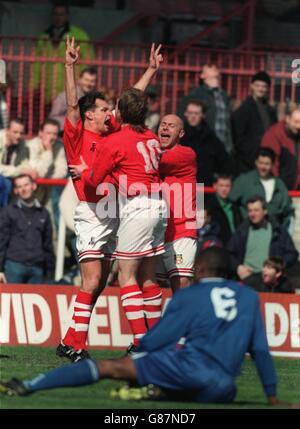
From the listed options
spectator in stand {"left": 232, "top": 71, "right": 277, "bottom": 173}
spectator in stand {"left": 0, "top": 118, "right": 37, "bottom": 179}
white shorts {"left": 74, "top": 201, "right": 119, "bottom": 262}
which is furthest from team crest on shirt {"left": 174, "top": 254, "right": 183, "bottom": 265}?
spectator in stand {"left": 232, "top": 71, "right": 277, "bottom": 173}

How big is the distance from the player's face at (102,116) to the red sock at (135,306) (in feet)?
5.37

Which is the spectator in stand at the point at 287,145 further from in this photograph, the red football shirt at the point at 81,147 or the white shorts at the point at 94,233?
the white shorts at the point at 94,233

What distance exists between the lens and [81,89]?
18469 millimetres

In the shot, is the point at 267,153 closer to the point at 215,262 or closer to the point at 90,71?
the point at 90,71

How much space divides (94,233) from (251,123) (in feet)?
22.7

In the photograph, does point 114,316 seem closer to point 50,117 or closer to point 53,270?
point 53,270

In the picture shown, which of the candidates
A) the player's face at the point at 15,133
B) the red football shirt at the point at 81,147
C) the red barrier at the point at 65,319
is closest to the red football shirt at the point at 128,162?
the red football shirt at the point at 81,147

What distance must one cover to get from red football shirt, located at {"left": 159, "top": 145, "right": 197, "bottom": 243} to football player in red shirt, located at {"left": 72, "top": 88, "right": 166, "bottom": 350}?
811mm

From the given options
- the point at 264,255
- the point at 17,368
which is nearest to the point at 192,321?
the point at 17,368

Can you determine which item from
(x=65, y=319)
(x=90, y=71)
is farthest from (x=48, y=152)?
(x=65, y=319)

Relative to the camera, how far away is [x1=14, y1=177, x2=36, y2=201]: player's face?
1714cm

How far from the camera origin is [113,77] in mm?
19625
